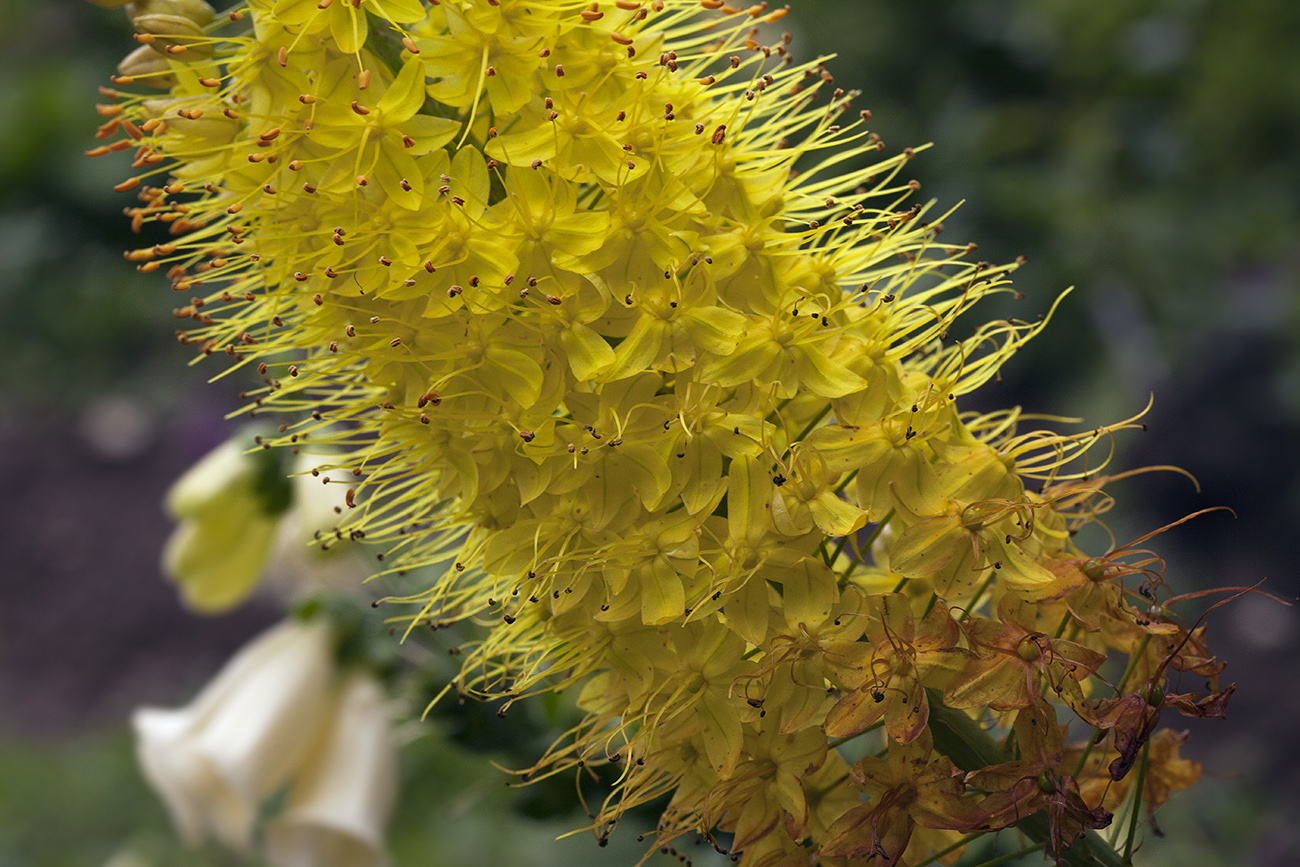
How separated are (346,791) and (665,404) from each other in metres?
0.86

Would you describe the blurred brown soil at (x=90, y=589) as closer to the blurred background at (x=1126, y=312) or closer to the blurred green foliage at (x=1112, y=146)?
the blurred background at (x=1126, y=312)

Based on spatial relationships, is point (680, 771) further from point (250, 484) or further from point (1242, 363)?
point (1242, 363)

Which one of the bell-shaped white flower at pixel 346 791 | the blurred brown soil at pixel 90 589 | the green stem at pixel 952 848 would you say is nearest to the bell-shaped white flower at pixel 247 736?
the bell-shaped white flower at pixel 346 791

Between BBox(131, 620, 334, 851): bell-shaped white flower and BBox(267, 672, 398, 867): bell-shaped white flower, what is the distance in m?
0.03

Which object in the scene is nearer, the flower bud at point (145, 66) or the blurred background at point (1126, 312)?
the flower bud at point (145, 66)

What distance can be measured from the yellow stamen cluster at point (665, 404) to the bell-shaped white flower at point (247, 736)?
0.69 metres

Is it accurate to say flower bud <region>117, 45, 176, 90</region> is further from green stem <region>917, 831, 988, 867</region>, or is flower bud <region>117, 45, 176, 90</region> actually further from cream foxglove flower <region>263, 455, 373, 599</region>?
green stem <region>917, 831, 988, 867</region>

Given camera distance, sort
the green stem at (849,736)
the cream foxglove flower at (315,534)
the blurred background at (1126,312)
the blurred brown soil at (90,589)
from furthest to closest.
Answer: the blurred brown soil at (90,589), the blurred background at (1126,312), the cream foxglove flower at (315,534), the green stem at (849,736)

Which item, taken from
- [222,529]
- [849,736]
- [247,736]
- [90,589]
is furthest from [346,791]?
[90,589]

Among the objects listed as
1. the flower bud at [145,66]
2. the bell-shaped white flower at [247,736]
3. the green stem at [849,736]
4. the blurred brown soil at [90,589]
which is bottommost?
the blurred brown soil at [90,589]

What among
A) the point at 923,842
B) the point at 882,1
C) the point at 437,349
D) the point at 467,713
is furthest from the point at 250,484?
the point at 882,1

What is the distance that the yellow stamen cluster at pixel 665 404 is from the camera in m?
0.75

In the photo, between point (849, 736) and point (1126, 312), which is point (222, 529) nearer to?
point (849, 736)

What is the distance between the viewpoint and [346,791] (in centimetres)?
138
